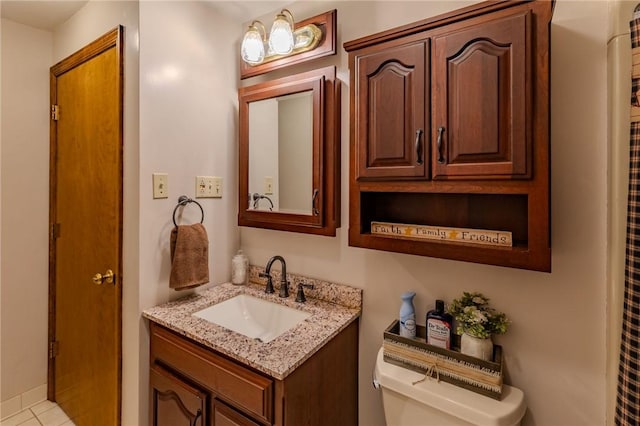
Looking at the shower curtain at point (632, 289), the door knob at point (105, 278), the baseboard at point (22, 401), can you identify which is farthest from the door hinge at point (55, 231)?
the shower curtain at point (632, 289)

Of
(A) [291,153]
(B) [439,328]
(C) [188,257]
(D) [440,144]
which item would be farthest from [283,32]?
(B) [439,328]

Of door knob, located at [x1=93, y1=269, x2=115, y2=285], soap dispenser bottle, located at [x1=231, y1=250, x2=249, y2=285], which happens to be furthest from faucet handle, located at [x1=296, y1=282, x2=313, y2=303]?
door knob, located at [x1=93, y1=269, x2=115, y2=285]

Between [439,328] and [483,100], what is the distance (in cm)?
79

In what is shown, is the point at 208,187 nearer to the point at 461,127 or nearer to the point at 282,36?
the point at 282,36

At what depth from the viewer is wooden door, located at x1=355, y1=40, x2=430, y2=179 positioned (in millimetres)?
1044

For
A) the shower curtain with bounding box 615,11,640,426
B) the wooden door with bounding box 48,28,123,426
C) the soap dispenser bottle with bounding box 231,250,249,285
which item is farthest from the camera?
the soap dispenser bottle with bounding box 231,250,249,285

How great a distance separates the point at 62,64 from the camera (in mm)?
1859

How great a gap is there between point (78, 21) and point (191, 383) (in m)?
2.01

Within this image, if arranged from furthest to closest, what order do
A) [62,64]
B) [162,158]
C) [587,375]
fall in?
[62,64], [162,158], [587,375]

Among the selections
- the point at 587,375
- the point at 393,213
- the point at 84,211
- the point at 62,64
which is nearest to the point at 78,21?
the point at 62,64

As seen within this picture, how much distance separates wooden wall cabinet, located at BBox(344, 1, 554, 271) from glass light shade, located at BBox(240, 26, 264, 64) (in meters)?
0.59

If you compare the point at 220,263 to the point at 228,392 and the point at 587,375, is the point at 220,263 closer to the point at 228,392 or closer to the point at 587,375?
the point at 228,392

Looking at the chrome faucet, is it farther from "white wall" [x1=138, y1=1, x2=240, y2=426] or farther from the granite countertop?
"white wall" [x1=138, y1=1, x2=240, y2=426]

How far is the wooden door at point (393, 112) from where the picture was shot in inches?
41.1
